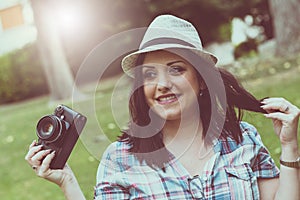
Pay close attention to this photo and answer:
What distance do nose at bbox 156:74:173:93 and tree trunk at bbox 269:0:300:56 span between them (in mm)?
3830

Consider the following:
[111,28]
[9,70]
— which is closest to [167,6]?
[111,28]

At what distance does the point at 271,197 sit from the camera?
1551 millimetres

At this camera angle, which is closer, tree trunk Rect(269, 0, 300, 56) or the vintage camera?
the vintage camera

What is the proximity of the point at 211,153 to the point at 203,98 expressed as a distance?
0.48 feet

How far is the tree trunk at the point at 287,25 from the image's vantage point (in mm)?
5082

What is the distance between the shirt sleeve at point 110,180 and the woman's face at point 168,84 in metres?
0.16

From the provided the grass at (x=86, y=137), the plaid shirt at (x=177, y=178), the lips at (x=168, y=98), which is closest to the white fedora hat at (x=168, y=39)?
the lips at (x=168, y=98)

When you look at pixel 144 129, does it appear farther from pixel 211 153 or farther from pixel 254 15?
pixel 254 15

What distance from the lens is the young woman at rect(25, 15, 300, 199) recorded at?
1.46m

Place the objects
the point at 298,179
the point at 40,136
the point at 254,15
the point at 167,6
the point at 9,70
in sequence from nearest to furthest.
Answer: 1. the point at 40,136
2. the point at 298,179
3. the point at 167,6
4. the point at 254,15
5. the point at 9,70

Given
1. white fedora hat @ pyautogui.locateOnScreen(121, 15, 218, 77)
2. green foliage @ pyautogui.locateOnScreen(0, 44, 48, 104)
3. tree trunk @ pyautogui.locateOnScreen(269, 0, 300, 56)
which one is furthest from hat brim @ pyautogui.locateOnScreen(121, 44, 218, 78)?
green foliage @ pyautogui.locateOnScreen(0, 44, 48, 104)

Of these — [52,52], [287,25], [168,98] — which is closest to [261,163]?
[168,98]

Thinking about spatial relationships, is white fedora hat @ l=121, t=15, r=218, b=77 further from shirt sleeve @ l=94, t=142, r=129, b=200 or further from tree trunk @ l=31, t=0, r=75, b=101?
tree trunk @ l=31, t=0, r=75, b=101

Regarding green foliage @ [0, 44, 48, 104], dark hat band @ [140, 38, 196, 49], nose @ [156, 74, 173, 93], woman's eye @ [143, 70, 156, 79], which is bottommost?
green foliage @ [0, 44, 48, 104]
